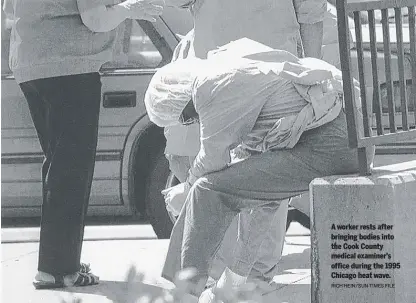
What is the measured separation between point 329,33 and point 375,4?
2.10 meters

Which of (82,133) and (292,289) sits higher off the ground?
(82,133)

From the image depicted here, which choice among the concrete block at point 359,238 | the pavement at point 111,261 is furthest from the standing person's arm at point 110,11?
the concrete block at point 359,238

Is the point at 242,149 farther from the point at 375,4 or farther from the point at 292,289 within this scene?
the point at 292,289

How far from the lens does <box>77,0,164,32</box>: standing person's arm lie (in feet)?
16.9

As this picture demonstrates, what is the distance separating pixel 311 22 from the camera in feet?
17.6

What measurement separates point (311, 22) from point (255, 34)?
318 millimetres

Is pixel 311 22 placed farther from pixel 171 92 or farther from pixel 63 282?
pixel 63 282

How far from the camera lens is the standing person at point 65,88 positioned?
17.0 ft

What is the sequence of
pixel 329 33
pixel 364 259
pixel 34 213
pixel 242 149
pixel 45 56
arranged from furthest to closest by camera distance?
pixel 34 213 → pixel 329 33 → pixel 45 56 → pixel 242 149 → pixel 364 259

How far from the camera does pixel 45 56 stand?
520 cm

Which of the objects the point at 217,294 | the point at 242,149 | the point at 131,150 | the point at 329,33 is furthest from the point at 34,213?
the point at 217,294

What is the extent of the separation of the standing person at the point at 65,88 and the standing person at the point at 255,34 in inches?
9.7

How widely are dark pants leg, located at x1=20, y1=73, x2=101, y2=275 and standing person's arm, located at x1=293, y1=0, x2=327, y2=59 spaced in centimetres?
97

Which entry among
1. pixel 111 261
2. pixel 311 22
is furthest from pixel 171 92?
pixel 111 261
